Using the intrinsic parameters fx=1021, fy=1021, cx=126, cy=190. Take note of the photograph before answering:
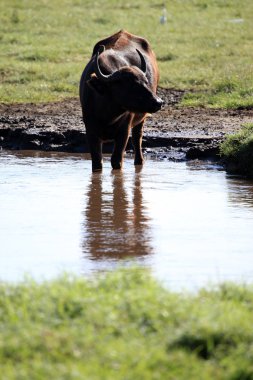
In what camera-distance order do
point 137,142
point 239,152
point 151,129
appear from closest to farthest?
point 239,152, point 137,142, point 151,129

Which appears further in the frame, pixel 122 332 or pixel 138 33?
pixel 138 33

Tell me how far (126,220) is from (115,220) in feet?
0.34

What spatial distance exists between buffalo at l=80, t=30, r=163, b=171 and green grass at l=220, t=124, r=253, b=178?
3.59 feet

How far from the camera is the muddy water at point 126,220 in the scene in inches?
277

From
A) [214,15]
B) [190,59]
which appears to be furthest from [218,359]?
[214,15]

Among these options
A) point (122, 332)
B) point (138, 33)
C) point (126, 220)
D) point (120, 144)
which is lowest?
point (126, 220)

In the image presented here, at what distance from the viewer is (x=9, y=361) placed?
4.46 metres

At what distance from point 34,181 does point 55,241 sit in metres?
3.03

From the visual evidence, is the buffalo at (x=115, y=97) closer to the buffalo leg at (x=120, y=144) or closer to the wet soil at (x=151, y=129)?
the buffalo leg at (x=120, y=144)

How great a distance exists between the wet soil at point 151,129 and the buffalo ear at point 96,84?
1.96 m

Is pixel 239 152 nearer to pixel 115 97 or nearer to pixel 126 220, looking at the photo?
pixel 115 97

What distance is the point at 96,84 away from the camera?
11172 millimetres

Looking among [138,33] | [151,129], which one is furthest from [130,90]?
[138,33]

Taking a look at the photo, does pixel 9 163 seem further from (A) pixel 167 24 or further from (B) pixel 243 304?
(A) pixel 167 24
